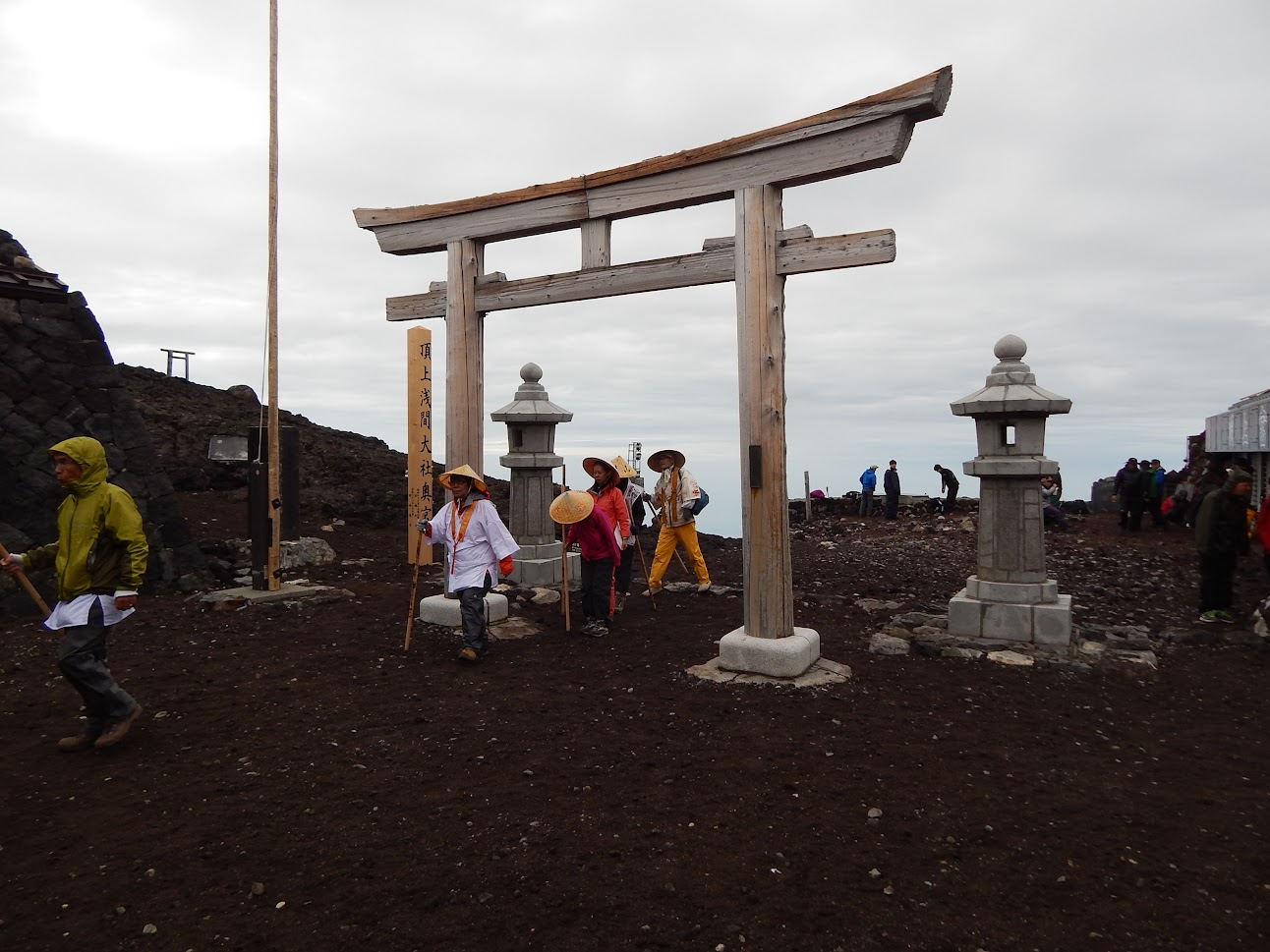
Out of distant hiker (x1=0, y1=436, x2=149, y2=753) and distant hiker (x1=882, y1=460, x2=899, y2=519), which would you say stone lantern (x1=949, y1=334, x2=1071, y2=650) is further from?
distant hiker (x1=882, y1=460, x2=899, y2=519)

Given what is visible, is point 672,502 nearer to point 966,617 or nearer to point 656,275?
point 656,275

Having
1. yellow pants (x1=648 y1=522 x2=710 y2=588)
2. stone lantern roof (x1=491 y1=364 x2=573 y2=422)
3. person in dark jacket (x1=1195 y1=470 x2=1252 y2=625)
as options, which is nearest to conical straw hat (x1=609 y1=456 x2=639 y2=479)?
yellow pants (x1=648 y1=522 x2=710 y2=588)

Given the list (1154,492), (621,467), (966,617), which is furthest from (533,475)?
(1154,492)

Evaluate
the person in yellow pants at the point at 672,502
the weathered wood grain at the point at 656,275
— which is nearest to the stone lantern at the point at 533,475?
the person in yellow pants at the point at 672,502

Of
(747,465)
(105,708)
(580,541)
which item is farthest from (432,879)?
(580,541)

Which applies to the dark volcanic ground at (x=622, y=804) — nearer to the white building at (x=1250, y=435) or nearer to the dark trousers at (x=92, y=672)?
the dark trousers at (x=92, y=672)

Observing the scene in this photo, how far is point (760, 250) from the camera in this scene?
6020 millimetres

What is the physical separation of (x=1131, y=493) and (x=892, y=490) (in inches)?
213

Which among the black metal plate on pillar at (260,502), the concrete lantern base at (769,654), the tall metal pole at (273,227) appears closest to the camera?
the concrete lantern base at (769,654)

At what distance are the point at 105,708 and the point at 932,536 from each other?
15.7 m

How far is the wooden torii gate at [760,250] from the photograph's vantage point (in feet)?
18.6

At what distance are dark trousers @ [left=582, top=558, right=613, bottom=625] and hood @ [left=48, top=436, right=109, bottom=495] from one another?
418 cm

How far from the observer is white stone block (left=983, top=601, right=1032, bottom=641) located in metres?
7.20

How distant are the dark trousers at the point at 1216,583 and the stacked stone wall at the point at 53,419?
11.5 m
